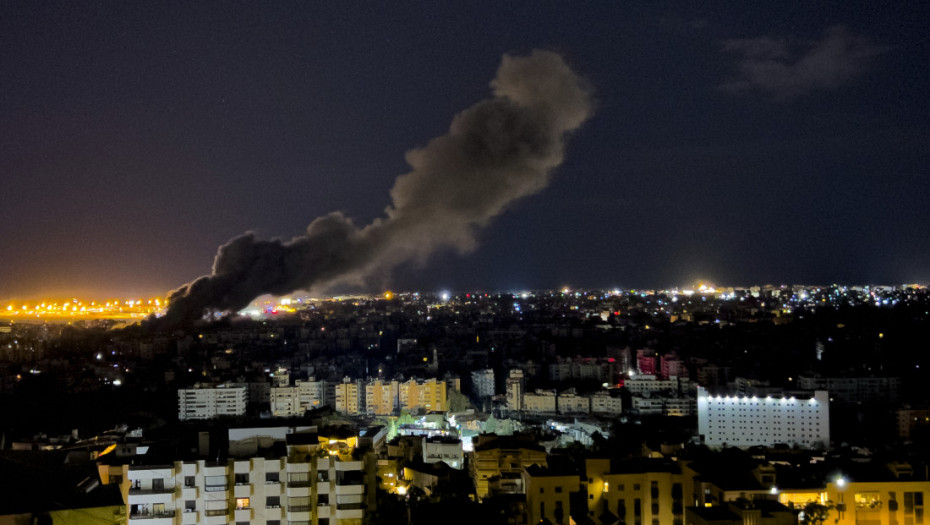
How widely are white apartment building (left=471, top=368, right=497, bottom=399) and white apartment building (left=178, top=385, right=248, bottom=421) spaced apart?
7059 millimetres

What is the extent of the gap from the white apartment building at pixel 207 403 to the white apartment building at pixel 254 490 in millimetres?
14616

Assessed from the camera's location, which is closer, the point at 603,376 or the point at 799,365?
the point at 799,365

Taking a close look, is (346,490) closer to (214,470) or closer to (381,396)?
(214,470)

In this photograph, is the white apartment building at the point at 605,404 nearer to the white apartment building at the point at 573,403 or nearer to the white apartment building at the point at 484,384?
the white apartment building at the point at 573,403

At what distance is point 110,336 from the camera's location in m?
27.7

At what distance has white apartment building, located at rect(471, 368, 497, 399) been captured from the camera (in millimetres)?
25172

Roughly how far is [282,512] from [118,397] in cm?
→ 1606

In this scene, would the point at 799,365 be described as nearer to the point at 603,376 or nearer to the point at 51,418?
the point at 603,376

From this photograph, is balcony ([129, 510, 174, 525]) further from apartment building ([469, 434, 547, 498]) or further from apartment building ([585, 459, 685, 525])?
apartment building ([469, 434, 547, 498])

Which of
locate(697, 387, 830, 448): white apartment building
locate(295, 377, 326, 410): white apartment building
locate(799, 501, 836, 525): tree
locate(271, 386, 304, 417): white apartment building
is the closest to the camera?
locate(799, 501, 836, 525): tree

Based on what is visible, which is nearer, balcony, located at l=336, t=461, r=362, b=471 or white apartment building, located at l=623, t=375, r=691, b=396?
balcony, located at l=336, t=461, r=362, b=471

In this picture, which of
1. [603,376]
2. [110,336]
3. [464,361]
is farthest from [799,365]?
[110,336]

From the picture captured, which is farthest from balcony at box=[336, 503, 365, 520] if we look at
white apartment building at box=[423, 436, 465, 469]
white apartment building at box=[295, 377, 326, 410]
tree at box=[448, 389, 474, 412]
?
white apartment building at box=[295, 377, 326, 410]

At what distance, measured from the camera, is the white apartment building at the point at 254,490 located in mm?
5551
